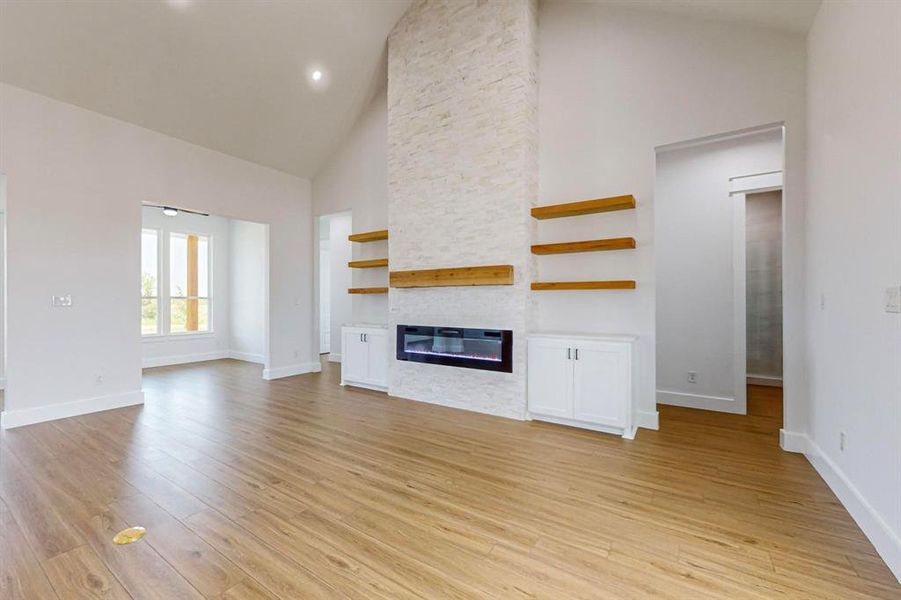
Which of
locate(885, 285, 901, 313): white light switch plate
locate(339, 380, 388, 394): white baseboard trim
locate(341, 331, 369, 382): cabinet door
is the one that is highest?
locate(885, 285, 901, 313): white light switch plate

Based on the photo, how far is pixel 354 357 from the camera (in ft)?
18.0

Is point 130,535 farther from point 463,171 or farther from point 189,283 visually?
point 189,283

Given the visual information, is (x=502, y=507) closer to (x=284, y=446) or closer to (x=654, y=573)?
(x=654, y=573)

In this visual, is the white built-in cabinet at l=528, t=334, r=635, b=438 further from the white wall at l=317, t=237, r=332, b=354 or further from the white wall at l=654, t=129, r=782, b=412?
the white wall at l=317, t=237, r=332, b=354

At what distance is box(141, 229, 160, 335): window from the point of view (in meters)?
7.13

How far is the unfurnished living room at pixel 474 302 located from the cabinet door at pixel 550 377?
0.13 ft

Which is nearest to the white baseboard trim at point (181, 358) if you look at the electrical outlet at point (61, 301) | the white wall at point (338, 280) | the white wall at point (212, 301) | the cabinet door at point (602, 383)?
the white wall at point (212, 301)

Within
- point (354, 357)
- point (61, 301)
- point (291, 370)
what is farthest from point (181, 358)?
point (354, 357)

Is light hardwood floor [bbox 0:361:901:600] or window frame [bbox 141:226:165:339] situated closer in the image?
light hardwood floor [bbox 0:361:901:600]

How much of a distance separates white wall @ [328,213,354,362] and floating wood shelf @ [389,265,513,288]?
10.4 feet

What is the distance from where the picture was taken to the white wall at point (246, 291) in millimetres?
7711

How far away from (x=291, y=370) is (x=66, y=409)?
267 cm

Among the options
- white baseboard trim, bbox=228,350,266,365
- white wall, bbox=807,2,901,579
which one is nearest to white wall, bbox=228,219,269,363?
white baseboard trim, bbox=228,350,266,365

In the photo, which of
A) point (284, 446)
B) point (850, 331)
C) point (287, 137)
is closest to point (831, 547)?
point (850, 331)
